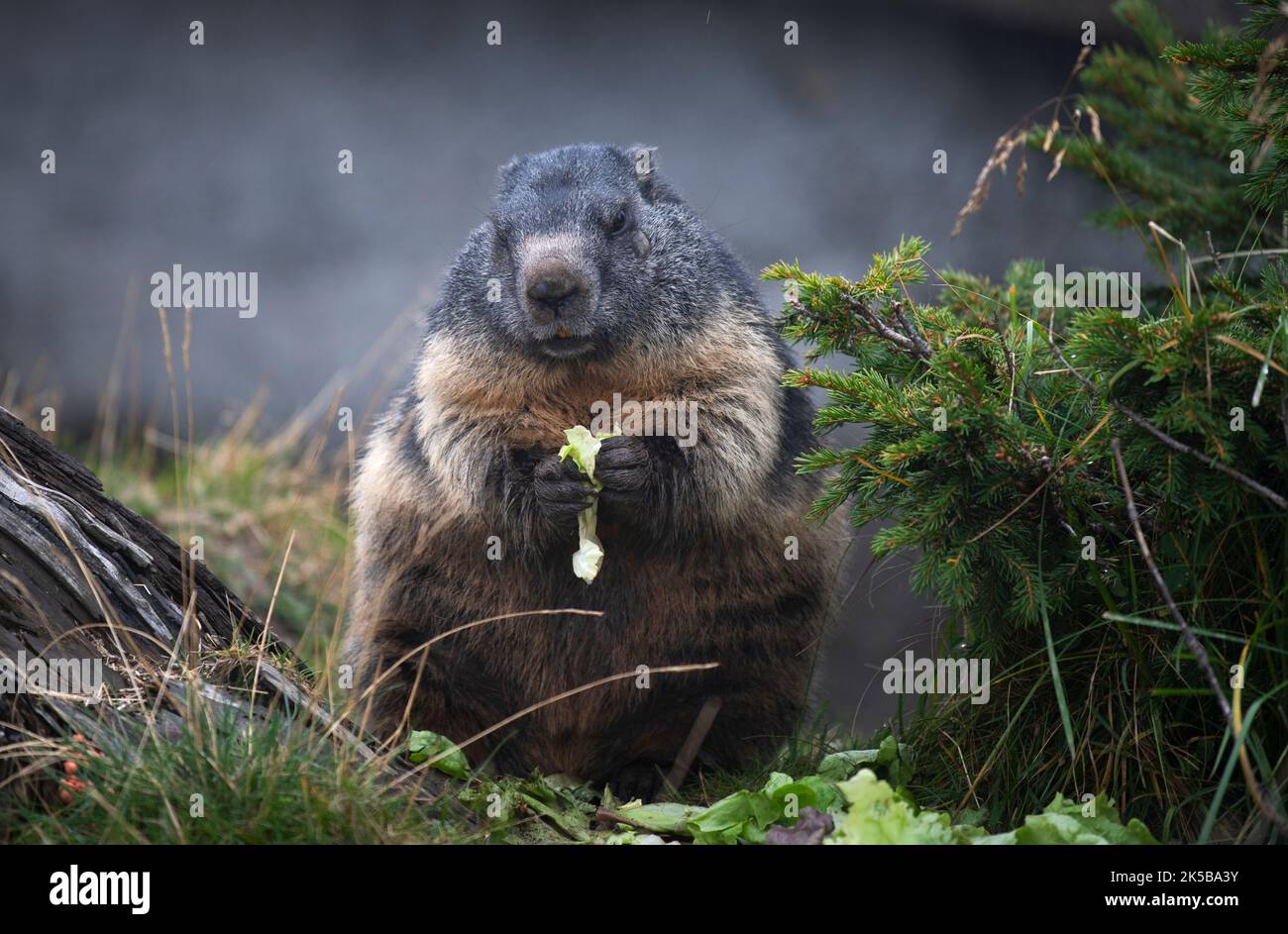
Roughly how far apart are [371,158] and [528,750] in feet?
32.3

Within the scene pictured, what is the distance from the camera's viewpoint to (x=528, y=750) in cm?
588

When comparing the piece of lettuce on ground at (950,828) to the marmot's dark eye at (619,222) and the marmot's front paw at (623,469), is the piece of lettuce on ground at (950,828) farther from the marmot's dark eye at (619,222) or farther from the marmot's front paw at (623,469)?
the marmot's dark eye at (619,222)

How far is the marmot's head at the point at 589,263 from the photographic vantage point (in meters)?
5.58

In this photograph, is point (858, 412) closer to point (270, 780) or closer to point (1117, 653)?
point (1117, 653)

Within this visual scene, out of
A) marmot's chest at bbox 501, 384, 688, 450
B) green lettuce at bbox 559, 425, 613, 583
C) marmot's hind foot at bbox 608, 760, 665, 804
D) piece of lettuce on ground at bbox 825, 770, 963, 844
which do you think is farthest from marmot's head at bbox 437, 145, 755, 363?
piece of lettuce on ground at bbox 825, 770, 963, 844

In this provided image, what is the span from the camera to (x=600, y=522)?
5.77 m

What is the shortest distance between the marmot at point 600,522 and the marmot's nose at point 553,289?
3 centimetres

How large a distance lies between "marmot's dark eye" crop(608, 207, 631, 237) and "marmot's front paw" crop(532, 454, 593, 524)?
1.22 meters

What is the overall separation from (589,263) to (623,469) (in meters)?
0.99

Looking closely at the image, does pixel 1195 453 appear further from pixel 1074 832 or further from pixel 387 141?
pixel 387 141

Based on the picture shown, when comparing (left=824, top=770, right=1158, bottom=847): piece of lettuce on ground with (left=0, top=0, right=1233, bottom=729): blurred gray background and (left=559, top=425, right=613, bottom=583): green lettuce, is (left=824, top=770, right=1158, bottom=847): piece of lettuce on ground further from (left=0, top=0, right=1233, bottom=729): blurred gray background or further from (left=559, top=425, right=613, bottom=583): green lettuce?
(left=0, top=0, right=1233, bottom=729): blurred gray background

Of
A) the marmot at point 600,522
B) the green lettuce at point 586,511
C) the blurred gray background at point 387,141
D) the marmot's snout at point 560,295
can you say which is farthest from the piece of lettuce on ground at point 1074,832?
the blurred gray background at point 387,141

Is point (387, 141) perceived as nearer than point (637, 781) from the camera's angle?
No

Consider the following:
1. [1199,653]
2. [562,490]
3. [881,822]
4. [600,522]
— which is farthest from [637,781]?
[1199,653]
